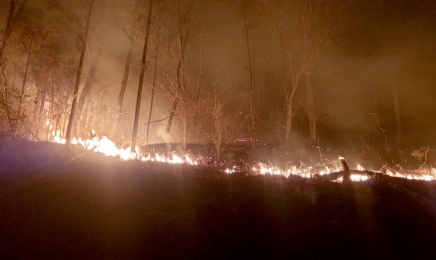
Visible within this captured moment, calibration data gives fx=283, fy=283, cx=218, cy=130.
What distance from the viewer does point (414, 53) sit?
2261cm

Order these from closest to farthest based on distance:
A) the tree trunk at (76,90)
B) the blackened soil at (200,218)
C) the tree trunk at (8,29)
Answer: the blackened soil at (200,218)
the tree trunk at (8,29)
the tree trunk at (76,90)

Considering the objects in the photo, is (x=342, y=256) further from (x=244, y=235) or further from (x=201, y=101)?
(x=201, y=101)

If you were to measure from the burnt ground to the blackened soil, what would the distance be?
0.07 feet

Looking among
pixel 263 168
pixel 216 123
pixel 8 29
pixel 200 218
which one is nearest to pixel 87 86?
pixel 8 29

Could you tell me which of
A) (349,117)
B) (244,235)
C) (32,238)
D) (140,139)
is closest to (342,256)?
(244,235)

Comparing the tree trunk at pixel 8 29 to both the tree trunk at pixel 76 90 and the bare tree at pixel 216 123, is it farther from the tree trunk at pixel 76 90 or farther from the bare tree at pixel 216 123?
the bare tree at pixel 216 123

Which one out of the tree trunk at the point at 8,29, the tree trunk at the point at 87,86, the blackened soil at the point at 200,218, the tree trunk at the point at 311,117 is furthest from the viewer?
the tree trunk at the point at 311,117

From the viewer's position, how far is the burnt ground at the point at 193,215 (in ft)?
16.8

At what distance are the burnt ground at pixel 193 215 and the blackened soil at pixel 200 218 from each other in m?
0.02

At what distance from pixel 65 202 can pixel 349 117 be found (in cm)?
2350

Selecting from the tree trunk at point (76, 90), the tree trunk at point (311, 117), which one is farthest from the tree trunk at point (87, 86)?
the tree trunk at point (311, 117)

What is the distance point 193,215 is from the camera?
6.41m

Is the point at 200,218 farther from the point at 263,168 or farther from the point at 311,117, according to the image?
the point at 311,117

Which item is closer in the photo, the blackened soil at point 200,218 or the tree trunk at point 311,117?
the blackened soil at point 200,218
